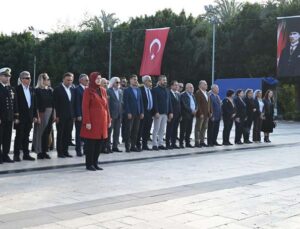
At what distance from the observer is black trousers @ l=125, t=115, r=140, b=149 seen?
1185cm

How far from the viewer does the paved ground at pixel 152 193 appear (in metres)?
5.43

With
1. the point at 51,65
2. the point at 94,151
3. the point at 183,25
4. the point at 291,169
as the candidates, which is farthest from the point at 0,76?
the point at 51,65

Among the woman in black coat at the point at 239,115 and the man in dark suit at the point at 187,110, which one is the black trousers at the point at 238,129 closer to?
the woman in black coat at the point at 239,115

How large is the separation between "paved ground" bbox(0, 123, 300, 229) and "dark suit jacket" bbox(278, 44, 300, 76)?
21.3m

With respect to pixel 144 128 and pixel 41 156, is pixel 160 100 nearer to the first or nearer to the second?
pixel 144 128

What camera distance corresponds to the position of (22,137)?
9.98 meters

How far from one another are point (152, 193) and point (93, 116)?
8.04ft

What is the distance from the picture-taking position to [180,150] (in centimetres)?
1268

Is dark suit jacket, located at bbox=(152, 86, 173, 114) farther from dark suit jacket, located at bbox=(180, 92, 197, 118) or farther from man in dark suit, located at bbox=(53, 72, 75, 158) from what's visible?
man in dark suit, located at bbox=(53, 72, 75, 158)

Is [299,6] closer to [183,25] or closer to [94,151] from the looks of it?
[183,25]

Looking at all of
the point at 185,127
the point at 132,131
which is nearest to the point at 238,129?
the point at 185,127

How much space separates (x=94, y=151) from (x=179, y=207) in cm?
332

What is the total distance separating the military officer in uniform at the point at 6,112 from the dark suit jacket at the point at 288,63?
962 inches

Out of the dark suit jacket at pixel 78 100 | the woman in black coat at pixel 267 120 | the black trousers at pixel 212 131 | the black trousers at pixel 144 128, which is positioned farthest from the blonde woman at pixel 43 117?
the woman in black coat at pixel 267 120
